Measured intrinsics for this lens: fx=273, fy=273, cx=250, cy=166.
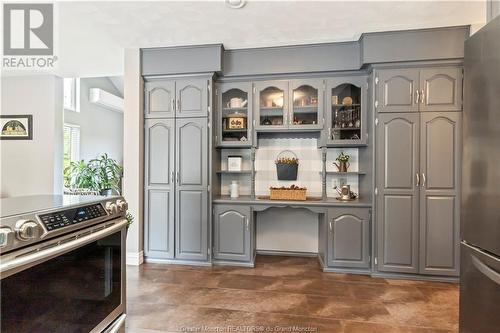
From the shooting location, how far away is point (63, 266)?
1297mm

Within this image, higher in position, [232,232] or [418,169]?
[418,169]

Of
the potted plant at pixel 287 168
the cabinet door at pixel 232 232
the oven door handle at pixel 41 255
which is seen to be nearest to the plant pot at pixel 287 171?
the potted plant at pixel 287 168

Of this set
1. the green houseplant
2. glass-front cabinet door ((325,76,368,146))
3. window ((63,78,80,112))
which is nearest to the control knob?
glass-front cabinet door ((325,76,368,146))

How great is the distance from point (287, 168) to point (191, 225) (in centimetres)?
141

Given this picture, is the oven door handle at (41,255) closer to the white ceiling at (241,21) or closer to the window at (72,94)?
the white ceiling at (241,21)

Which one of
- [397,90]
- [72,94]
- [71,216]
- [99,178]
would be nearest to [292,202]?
[397,90]

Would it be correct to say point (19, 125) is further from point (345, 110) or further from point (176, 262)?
point (345, 110)

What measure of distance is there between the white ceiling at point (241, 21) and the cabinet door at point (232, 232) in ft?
6.56

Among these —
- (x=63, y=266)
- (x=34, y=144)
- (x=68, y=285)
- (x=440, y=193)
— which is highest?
(x=34, y=144)

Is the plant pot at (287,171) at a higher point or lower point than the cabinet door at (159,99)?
lower

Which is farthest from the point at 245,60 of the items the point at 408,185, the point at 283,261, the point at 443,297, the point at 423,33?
the point at 443,297

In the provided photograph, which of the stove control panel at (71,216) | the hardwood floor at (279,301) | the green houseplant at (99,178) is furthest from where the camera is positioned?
the green houseplant at (99,178)

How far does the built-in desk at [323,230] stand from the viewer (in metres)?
3.08

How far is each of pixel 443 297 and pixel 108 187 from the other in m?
4.76
